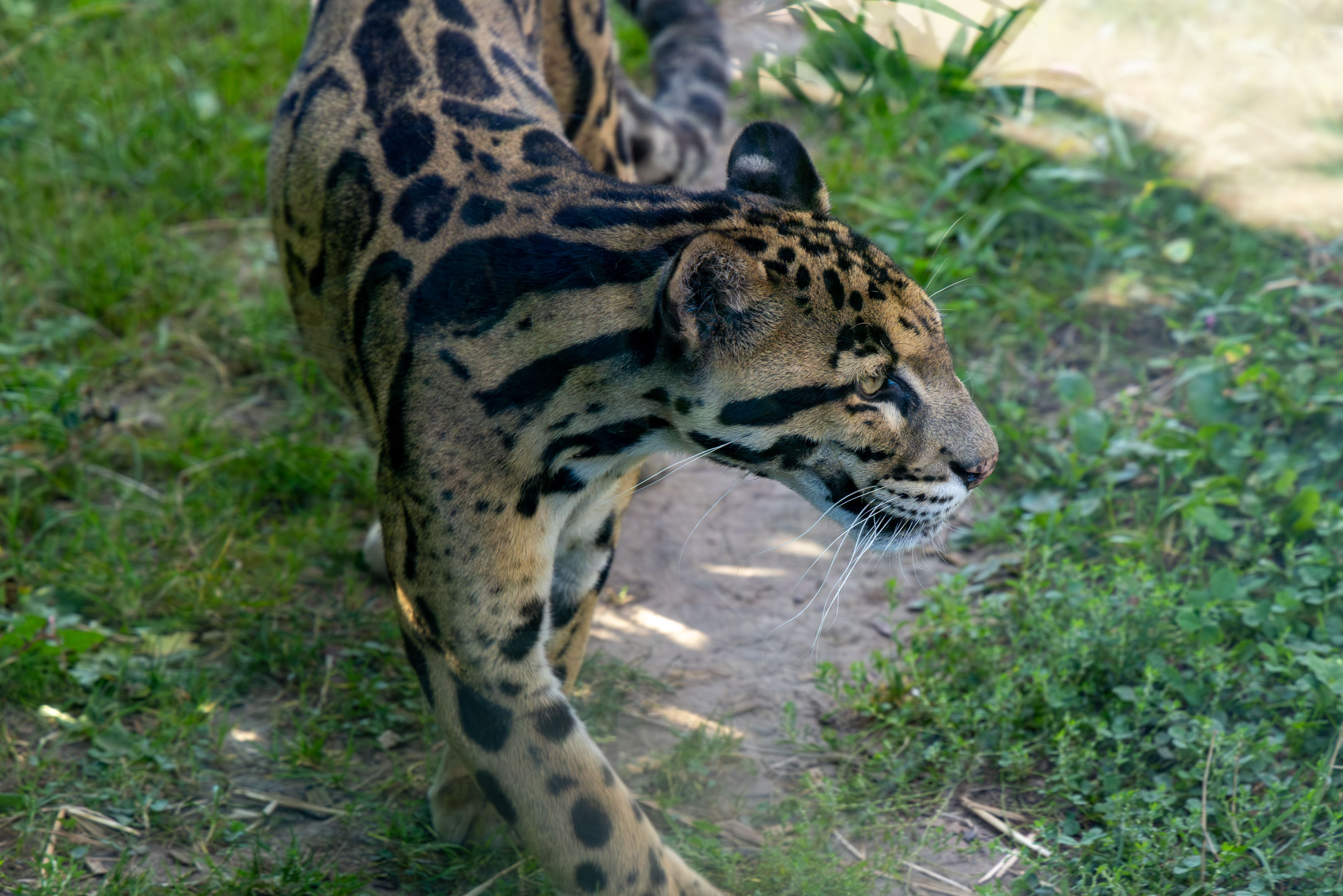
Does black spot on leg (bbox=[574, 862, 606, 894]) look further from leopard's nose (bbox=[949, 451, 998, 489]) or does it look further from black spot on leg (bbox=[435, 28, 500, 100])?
black spot on leg (bbox=[435, 28, 500, 100])

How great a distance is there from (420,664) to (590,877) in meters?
0.78

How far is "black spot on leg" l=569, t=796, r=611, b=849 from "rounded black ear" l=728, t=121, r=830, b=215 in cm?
178

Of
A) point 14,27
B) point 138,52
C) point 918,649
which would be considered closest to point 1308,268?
point 918,649

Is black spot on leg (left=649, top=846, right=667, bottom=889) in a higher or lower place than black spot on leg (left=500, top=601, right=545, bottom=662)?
lower

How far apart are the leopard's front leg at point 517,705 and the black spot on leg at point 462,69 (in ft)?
4.73

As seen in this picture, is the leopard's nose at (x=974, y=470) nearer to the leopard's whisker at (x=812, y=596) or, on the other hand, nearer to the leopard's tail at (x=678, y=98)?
the leopard's whisker at (x=812, y=596)

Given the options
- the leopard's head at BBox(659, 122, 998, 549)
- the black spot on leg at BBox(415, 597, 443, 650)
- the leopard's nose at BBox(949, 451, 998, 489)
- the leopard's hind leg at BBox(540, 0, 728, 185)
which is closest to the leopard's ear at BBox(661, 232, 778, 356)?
the leopard's head at BBox(659, 122, 998, 549)

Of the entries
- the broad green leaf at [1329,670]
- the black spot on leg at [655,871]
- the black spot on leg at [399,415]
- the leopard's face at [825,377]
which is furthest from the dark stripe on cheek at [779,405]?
the broad green leaf at [1329,670]

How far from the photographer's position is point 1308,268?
225 inches

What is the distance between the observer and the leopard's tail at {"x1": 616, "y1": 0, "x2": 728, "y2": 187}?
238 inches

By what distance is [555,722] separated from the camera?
3.27 metres

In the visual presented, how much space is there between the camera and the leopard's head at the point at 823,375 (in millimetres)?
2973

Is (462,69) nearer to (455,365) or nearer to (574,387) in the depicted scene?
(455,365)

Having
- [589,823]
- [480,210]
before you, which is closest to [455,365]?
[480,210]
